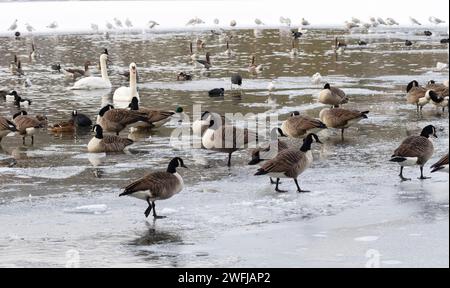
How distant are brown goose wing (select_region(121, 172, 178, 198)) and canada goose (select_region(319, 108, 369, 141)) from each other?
19.3ft

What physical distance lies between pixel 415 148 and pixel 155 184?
4.03m

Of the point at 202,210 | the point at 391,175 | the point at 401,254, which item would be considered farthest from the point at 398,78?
the point at 401,254

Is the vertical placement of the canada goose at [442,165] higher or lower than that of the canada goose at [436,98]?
higher

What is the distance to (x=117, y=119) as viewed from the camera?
16.2m

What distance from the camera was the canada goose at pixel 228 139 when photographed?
43.7ft

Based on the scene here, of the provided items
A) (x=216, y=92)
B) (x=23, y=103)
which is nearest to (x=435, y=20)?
(x=216, y=92)

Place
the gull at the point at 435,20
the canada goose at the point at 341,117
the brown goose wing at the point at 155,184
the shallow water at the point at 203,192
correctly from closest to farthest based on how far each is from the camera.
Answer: the shallow water at the point at 203,192, the brown goose wing at the point at 155,184, the canada goose at the point at 341,117, the gull at the point at 435,20

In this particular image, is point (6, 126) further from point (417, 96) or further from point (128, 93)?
point (417, 96)

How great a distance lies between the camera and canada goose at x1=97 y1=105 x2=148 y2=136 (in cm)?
1616

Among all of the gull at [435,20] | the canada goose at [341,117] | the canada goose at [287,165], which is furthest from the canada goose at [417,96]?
the gull at [435,20]

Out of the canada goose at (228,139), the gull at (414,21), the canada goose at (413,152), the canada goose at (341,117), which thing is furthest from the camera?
the gull at (414,21)

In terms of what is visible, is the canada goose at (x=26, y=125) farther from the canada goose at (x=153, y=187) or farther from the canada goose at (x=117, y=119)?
the canada goose at (x=153, y=187)

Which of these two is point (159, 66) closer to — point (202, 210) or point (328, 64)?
point (328, 64)
